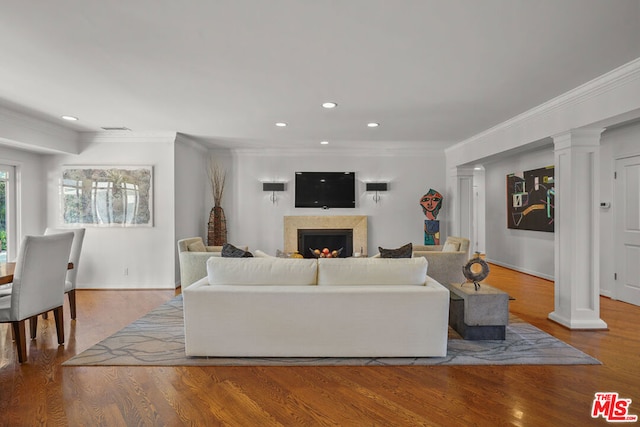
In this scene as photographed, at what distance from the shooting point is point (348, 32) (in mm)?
2582

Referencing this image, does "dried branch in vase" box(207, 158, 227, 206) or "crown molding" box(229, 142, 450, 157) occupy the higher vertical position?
"crown molding" box(229, 142, 450, 157)

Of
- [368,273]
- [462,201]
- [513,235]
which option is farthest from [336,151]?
[368,273]

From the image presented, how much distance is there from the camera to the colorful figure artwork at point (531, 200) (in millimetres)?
6430

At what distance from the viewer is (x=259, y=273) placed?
325cm

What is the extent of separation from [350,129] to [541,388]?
4170 mm

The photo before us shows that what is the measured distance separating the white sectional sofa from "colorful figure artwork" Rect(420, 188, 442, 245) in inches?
169

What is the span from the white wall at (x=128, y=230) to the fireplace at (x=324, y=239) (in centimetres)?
248

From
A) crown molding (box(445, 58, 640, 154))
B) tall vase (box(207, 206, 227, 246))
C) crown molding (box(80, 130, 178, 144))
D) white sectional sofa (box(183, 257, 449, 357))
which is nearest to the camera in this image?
white sectional sofa (box(183, 257, 449, 357))

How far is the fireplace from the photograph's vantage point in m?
Answer: 7.48

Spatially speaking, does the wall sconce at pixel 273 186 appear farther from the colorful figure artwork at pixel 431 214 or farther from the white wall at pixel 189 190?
the colorful figure artwork at pixel 431 214

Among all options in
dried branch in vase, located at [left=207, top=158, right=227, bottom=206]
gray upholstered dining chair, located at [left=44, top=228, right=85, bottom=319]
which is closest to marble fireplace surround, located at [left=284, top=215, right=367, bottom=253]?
dried branch in vase, located at [left=207, top=158, right=227, bottom=206]

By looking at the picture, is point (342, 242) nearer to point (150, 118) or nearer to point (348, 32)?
point (150, 118)

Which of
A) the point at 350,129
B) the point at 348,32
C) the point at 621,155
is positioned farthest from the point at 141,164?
the point at 621,155

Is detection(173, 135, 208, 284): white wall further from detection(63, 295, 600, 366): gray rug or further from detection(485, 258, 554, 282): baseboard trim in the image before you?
detection(485, 258, 554, 282): baseboard trim
